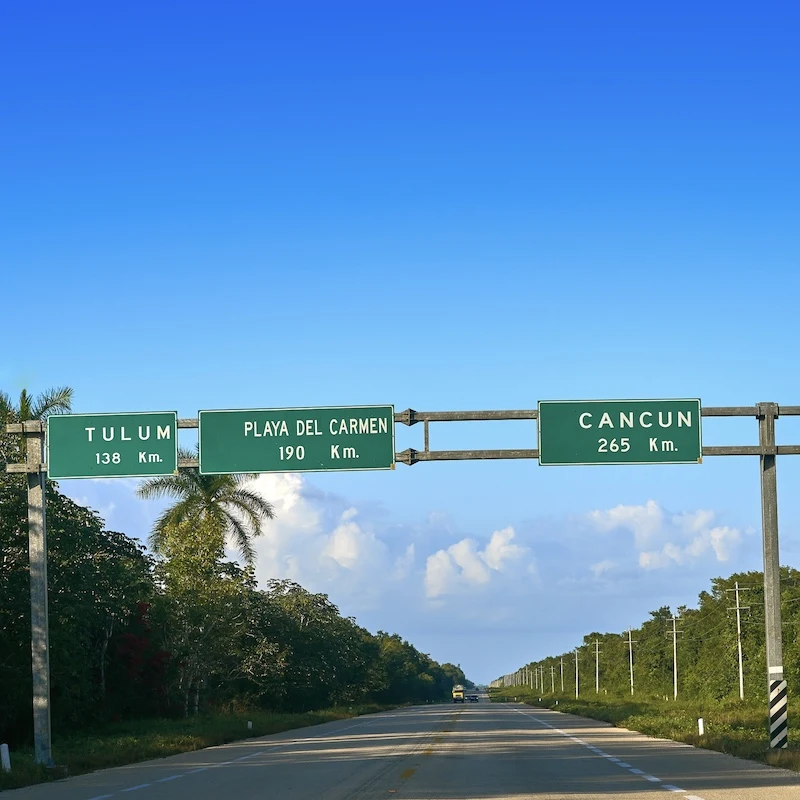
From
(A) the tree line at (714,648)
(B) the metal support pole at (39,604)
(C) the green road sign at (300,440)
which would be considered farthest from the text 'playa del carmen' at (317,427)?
(A) the tree line at (714,648)

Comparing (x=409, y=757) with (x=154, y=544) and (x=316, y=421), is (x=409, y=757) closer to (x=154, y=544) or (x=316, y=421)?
(x=316, y=421)

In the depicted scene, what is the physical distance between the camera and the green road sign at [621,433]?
24.3 meters

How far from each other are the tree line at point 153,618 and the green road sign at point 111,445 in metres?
8.25

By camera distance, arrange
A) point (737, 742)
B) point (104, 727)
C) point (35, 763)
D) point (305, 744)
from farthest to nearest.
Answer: point (104, 727)
point (305, 744)
point (737, 742)
point (35, 763)

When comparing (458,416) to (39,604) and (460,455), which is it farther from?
(39,604)

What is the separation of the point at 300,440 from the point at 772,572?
33.2ft

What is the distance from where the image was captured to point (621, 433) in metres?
24.3

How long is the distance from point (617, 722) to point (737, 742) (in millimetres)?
21485

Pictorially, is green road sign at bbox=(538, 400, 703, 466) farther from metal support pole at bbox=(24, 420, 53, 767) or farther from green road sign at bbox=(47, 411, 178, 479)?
metal support pole at bbox=(24, 420, 53, 767)

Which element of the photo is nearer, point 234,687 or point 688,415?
point 688,415

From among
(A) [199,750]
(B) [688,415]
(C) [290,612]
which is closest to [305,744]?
(A) [199,750]

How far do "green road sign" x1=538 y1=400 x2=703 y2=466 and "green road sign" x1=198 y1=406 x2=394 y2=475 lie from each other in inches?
136

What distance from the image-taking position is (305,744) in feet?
111

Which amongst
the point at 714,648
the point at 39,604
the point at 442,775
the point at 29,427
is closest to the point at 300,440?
the point at 29,427
